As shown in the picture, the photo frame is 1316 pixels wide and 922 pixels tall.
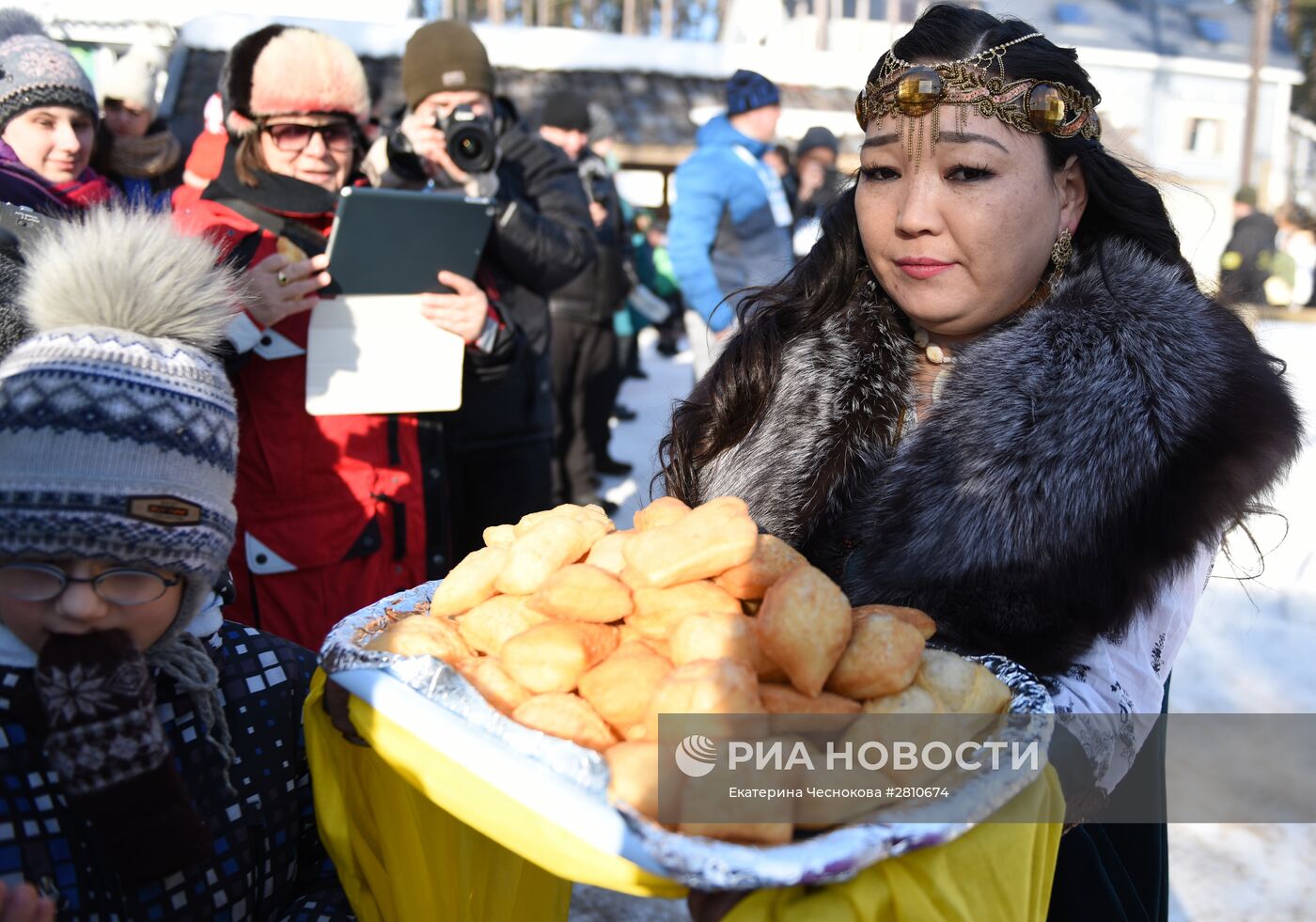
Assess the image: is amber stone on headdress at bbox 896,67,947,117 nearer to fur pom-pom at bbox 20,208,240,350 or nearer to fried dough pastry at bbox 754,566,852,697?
fried dough pastry at bbox 754,566,852,697

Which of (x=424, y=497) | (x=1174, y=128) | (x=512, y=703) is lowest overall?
(x=424, y=497)

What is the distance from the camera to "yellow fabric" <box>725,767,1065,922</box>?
964mm

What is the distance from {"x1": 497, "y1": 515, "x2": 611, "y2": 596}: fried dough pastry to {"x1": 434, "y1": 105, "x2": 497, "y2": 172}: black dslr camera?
6.07 feet

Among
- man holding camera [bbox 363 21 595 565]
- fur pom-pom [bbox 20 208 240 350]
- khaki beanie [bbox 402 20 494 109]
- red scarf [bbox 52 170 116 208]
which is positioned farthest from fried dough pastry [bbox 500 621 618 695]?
khaki beanie [bbox 402 20 494 109]

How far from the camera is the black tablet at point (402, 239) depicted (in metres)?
2.42

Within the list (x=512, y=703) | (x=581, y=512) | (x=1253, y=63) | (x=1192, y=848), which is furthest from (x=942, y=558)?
(x=1253, y=63)

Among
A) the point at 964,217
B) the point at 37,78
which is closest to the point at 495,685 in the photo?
the point at 964,217

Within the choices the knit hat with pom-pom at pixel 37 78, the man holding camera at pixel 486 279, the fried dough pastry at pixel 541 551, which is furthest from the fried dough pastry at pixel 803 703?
the knit hat with pom-pom at pixel 37 78

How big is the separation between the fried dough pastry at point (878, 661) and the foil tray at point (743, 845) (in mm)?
118

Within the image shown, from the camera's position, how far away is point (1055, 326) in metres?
1.50

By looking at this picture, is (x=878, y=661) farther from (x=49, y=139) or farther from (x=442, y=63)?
(x=49, y=139)

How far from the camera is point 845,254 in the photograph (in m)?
1.89

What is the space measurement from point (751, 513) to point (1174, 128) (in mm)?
27743

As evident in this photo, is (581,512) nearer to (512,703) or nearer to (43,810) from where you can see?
(512,703)
